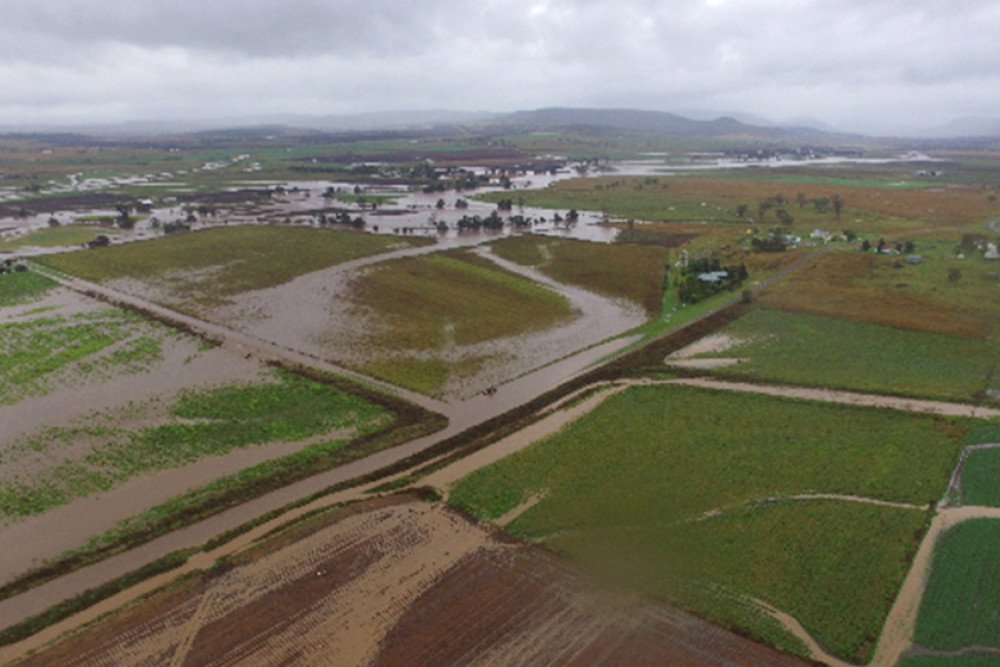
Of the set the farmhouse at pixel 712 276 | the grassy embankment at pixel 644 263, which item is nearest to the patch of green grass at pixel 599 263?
the grassy embankment at pixel 644 263

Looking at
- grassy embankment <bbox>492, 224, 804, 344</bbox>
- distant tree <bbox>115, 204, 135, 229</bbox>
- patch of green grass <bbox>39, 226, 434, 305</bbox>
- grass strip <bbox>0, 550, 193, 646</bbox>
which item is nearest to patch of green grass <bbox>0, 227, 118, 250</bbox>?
distant tree <bbox>115, 204, 135, 229</bbox>

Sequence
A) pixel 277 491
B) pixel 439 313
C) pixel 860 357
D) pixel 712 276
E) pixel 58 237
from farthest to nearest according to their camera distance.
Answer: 1. pixel 58 237
2. pixel 712 276
3. pixel 439 313
4. pixel 860 357
5. pixel 277 491

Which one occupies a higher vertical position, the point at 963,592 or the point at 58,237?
the point at 58,237

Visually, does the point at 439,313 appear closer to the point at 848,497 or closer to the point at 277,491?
the point at 277,491

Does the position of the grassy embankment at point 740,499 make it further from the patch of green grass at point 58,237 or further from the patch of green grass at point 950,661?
the patch of green grass at point 58,237

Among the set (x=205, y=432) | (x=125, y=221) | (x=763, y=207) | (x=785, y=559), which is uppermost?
(x=763, y=207)

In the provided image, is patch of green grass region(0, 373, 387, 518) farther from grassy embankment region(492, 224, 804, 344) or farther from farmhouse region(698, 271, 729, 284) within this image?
farmhouse region(698, 271, 729, 284)

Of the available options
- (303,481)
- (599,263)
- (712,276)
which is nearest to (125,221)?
(599,263)
